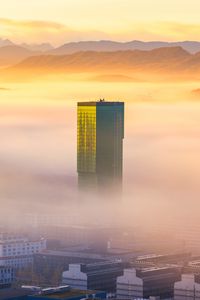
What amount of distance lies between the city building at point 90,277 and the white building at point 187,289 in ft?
14.1

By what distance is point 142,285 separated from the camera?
6656cm

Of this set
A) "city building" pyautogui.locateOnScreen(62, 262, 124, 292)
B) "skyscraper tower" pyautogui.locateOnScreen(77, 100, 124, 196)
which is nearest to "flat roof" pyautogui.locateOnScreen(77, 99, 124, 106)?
"skyscraper tower" pyautogui.locateOnScreen(77, 100, 124, 196)

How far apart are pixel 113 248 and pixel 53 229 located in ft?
→ 24.5

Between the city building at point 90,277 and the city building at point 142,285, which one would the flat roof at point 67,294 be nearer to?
the city building at point 142,285

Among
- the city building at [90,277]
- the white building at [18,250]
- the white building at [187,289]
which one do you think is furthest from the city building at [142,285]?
the white building at [18,250]

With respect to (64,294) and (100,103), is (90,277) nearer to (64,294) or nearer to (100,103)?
(64,294)

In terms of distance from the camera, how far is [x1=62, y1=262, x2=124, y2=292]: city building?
68688 millimetres

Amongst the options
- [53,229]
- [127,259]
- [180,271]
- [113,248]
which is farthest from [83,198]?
[180,271]

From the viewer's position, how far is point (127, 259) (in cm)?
7638

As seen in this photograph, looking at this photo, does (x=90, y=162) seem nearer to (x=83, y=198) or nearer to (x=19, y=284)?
(x=83, y=198)

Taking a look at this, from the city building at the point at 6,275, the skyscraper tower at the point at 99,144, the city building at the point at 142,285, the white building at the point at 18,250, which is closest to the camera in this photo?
the city building at the point at 142,285

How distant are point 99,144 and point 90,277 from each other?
40.6m

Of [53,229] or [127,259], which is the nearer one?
[127,259]

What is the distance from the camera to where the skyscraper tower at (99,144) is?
105 m
